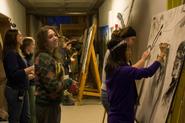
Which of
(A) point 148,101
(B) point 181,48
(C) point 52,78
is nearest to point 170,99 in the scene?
(B) point 181,48

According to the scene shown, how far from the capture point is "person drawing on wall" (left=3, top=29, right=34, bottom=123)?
3.90 metres

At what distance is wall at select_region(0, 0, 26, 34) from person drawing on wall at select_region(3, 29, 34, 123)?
7.95 ft

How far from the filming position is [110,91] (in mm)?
2936

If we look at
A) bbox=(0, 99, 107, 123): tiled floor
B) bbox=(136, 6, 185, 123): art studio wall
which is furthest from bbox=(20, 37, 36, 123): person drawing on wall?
bbox=(136, 6, 185, 123): art studio wall

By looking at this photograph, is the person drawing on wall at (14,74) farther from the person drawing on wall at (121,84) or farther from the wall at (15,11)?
the wall at (15,11)

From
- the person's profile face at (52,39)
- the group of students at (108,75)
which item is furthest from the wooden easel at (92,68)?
the person's profile face at (52,39)

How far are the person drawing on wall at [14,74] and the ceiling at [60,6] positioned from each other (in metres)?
5.19

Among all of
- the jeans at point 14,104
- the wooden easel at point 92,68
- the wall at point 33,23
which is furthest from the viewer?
the wall at point 33,23

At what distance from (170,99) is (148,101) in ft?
1.99

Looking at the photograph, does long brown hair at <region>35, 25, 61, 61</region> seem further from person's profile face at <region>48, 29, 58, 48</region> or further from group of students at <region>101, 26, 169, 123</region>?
group of students at <region>101, 26, 169, 123</region>

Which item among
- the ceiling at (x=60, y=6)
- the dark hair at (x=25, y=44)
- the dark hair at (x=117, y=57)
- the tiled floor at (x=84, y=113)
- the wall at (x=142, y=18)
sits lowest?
the tiled floor at (x=84, y=113)

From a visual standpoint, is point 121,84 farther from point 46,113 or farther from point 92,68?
point 92,68

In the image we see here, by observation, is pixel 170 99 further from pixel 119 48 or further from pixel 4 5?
pixel 4 5

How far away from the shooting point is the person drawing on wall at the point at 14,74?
3898 mm
